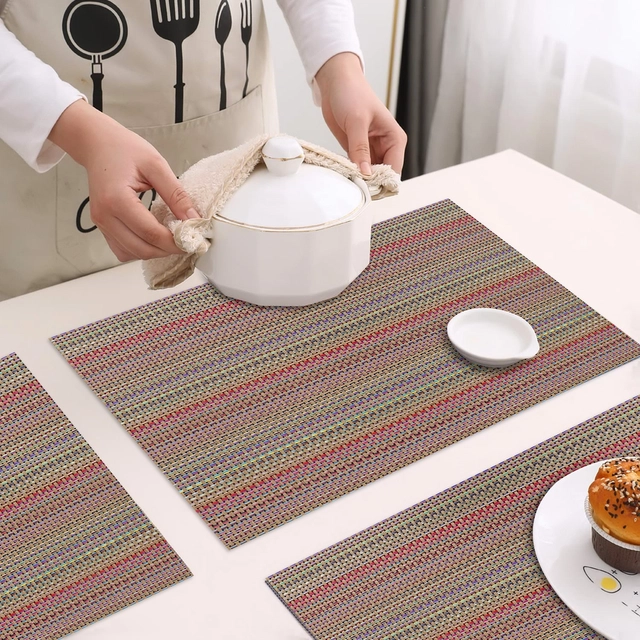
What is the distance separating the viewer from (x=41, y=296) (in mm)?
1040

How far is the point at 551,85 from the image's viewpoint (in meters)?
1.94

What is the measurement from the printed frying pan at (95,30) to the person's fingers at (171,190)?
28 cm

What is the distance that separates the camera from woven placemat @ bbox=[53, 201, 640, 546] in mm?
799

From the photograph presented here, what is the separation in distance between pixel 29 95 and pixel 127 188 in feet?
0.60

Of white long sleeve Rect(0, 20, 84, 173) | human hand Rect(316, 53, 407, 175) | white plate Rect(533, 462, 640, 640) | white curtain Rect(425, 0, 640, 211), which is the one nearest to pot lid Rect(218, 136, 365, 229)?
human hand Rect(316, 53, 407, 175)

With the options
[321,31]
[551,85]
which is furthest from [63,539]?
[551,85]

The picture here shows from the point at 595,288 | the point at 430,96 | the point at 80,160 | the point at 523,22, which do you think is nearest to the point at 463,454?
the point at 595,288

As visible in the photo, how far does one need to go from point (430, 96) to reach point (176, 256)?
1589 millimetres

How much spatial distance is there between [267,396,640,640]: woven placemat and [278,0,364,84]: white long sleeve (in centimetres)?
64

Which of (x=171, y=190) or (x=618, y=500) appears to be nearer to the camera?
(x=618, y=500)

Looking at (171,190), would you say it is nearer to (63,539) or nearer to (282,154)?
(282,154)

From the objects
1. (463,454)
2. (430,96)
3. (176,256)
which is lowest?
(430,96)

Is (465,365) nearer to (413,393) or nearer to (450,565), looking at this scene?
(413,393)

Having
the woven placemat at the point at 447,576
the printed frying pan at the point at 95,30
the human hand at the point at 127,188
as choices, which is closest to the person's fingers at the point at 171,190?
the human hand at the point at 127,188
